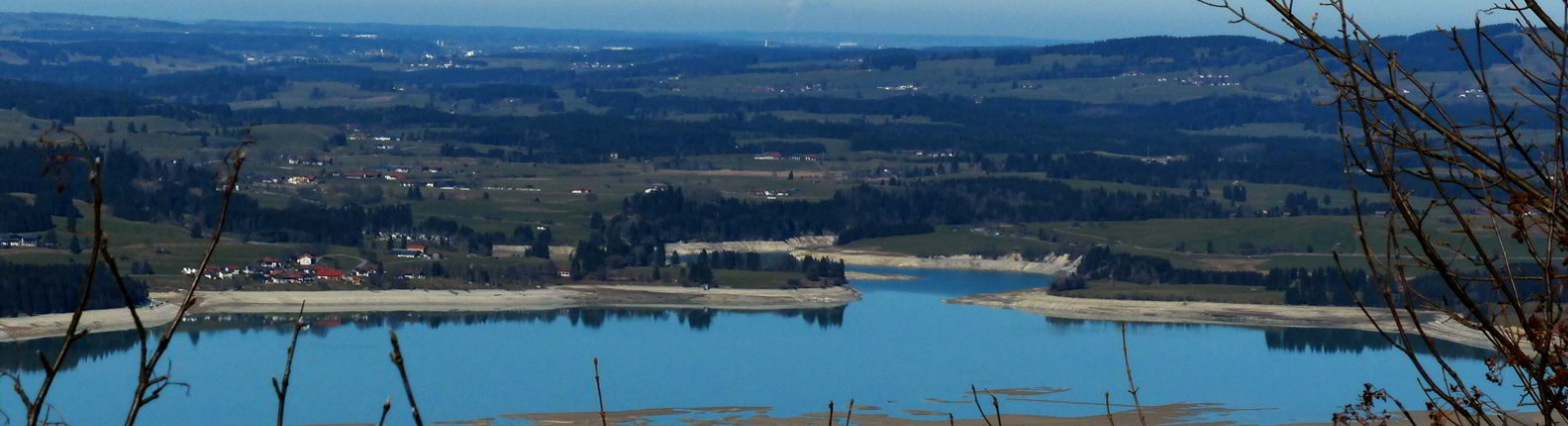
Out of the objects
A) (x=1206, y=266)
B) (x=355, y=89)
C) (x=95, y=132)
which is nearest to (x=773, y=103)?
(x=355, y=89)

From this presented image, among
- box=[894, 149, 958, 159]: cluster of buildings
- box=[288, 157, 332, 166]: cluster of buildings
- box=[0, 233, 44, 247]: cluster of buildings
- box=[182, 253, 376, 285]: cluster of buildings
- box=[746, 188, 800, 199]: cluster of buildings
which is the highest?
box=[0, 233, 44, 247]: cluster of buildings

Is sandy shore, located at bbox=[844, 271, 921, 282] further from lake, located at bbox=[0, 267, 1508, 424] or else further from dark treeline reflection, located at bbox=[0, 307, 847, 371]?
dark treeline reflection, located at bbox=[0, 307, 847, 371]

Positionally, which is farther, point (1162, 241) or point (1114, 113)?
point (1114, 113)

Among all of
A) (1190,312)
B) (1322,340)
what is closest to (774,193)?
(1190,312)

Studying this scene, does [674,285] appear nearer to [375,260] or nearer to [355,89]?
[375,260]

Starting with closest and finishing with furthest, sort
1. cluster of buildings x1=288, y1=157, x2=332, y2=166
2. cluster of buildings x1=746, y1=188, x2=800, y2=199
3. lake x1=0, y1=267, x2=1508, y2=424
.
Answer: lake x1=0, y1=267, x2=1508, y2=424
cluster of buildings x1=746, y1=188, x2=800, y2=199
cluster of buildings x1=288, y1=157, x2=332, y2=166

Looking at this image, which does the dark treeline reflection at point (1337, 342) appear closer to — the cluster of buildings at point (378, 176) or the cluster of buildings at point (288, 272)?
the cluster of buildings at point (288, 272)

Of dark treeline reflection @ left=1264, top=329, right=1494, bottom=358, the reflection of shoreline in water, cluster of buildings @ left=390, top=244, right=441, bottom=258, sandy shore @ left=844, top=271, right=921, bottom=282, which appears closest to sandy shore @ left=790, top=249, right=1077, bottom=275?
sandy shore @ left=844, top=271, right=921, bottom=282
